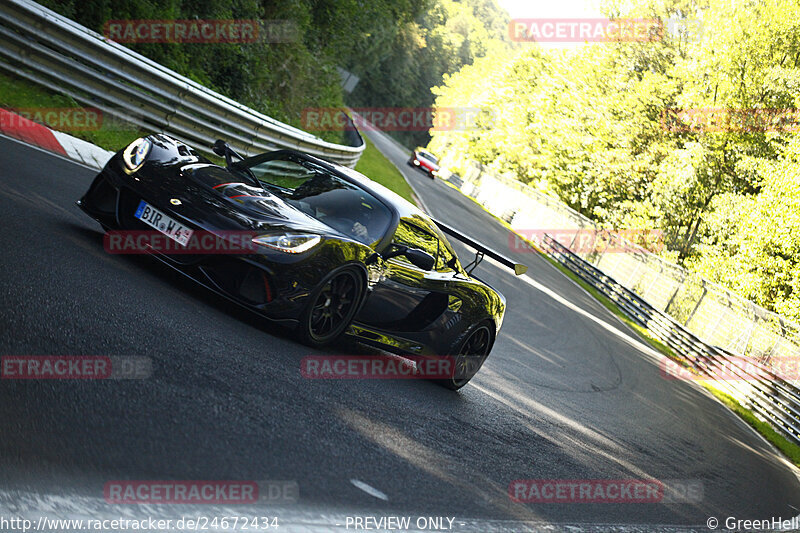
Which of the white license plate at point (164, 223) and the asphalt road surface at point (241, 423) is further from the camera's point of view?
the white license plate at point (164, 223)

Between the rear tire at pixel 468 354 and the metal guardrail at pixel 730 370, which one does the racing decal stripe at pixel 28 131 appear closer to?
the rear tire at pixel 468 354

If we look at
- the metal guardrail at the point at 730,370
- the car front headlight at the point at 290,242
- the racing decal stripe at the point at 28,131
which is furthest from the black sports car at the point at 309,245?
the metal guardrail at the point at 730,370

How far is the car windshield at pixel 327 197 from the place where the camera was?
19.9 ft

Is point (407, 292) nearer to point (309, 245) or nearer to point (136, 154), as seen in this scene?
point (309, 245)

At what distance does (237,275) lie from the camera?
5.25 meters

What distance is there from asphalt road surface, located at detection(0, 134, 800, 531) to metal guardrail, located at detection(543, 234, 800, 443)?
7.47m

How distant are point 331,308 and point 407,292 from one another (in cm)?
86

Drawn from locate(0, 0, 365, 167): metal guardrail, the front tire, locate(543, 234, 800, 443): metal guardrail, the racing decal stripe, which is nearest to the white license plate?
the front tire

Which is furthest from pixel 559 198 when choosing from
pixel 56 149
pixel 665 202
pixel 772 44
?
pixel 56 149

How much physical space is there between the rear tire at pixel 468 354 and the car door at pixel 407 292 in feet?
1.41

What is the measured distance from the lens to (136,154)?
5.89 metres

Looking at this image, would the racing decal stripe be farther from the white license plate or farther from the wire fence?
the wire fence

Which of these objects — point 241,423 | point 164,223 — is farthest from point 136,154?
point 241,423

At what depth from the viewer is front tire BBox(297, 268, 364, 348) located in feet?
18.0
